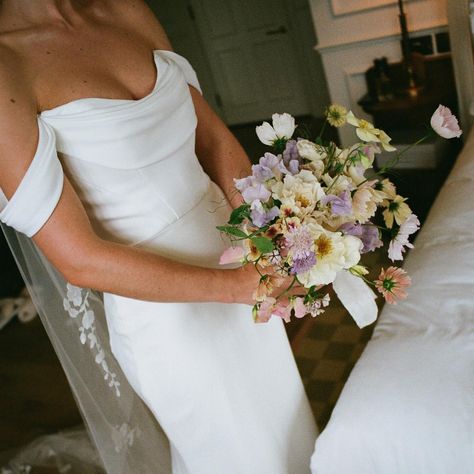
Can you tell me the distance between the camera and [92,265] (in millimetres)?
1113

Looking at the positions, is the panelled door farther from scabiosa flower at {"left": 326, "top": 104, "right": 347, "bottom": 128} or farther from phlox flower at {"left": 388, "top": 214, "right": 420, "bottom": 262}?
phlox flower at {"left": 388, "top": 214, "right": 420, "bottom": 262}

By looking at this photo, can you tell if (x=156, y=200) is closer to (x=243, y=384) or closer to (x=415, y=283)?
(x=243, y=384)

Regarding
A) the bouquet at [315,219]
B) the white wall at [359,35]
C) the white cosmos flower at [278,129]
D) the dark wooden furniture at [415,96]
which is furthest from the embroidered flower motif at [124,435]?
the white wall at [359,35]

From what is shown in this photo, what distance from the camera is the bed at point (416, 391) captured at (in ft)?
3.68

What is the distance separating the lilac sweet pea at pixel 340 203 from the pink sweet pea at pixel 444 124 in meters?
0.22

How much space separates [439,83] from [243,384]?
237 centimetres

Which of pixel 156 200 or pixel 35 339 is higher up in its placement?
pixel 156 200

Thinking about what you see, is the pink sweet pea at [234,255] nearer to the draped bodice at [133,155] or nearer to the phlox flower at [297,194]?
the phlox flower at [297,194]

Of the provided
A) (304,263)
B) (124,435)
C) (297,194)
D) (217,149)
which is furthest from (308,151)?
(124,435)

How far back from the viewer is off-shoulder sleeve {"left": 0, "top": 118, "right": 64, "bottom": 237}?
3.37ft

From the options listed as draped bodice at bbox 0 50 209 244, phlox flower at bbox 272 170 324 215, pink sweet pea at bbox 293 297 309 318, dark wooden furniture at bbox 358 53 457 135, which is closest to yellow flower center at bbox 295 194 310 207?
phlox flower at bbox 272 170 324 215

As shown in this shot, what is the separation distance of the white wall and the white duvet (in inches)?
81.8

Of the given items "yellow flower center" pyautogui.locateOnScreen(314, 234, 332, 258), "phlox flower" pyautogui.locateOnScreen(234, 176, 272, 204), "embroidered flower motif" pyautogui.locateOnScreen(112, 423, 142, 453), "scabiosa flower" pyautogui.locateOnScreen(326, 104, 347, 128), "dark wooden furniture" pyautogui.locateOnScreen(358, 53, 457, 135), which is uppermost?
"scabiosa flower" pyautogui.locateOnScreen(326, 104, 347, 128)

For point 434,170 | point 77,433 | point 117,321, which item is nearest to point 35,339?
point 77,433
